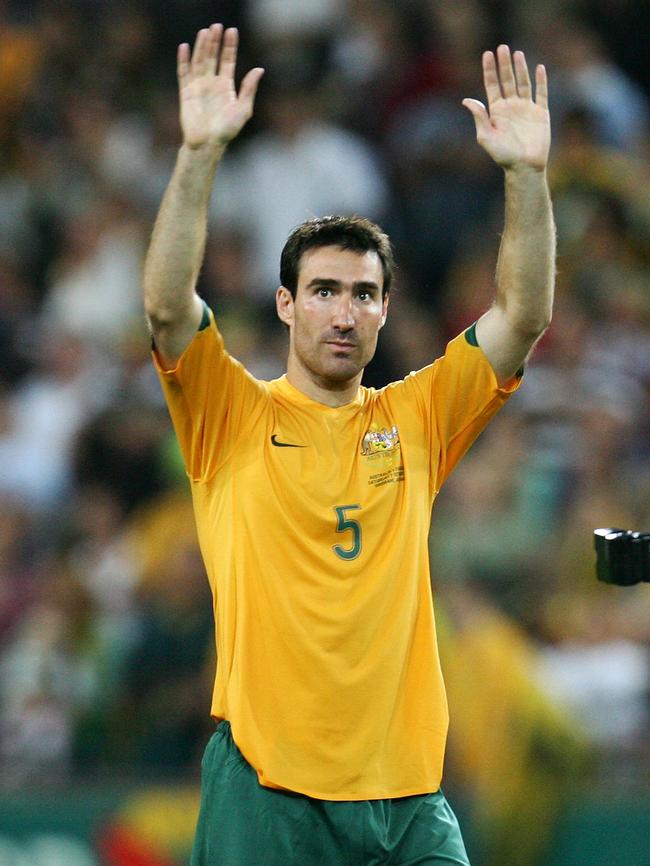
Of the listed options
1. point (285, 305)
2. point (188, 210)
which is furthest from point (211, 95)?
point (285, 305)

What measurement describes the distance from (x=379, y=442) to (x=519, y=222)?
2.25 feet

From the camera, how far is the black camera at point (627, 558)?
4.14 meters

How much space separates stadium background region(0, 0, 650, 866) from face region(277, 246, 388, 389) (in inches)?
124

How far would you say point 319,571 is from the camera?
4.22 m

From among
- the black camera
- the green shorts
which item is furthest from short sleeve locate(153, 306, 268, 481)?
the black camera

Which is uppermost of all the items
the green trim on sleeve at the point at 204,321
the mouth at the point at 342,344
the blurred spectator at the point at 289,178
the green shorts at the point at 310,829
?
the blurred spectator at the point at 289,178

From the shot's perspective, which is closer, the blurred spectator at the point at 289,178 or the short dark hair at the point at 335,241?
the short dark hair at the point at 335,241

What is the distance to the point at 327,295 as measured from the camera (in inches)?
Result: 173

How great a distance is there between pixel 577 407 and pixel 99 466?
263cm

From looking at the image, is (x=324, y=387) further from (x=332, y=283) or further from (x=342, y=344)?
(x=332, y=283)

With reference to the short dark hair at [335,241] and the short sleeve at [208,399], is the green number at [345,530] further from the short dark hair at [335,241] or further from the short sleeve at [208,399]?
the short dark hair at [335,241]

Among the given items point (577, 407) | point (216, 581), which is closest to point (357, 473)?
point (216, 581)

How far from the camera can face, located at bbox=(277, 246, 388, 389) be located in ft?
14.3

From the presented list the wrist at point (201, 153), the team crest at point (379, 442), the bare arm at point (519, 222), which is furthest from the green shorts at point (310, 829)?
the wrist at point (201, 153)
